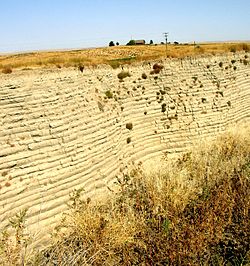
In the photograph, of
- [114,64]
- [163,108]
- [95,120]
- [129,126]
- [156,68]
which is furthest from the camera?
[156,68]

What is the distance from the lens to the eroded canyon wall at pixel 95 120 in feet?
39.0

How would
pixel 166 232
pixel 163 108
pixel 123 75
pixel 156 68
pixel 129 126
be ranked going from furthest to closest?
pixel 156 68 < pixel 163 108 < pixel 123 75 < pixel 129 126 < pixel 166 232

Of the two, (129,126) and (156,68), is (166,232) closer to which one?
(129,126)

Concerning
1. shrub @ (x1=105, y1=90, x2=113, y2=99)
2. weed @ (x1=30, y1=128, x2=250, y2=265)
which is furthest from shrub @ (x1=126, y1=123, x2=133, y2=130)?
weed @ (x1=30, y1=128, x2=250, y2=265)

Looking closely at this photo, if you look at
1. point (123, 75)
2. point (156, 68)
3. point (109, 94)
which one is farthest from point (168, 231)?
point (156, 68)

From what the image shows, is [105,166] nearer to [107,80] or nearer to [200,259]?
[107,80]

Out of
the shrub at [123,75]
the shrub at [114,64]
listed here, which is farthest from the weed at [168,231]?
the shrub at [114,64]

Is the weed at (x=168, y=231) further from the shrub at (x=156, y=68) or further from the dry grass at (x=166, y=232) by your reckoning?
the shrub at (x=156, y=68)

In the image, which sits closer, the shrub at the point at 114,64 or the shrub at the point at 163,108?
the shrub at the point at 114,64

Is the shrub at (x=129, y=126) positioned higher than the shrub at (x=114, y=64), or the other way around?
the shrub at (x=114, y=64)

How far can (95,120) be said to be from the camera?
15523 mm

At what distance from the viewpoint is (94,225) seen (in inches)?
321

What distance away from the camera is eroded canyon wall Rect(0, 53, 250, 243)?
11883 millimetres

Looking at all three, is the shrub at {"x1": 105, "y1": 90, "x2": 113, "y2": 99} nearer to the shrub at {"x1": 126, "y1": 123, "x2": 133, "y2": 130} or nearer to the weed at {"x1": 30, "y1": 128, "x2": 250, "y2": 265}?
the shrub at {"x1": 126, "y1": 123, "x2": 133, "y2": 130}
